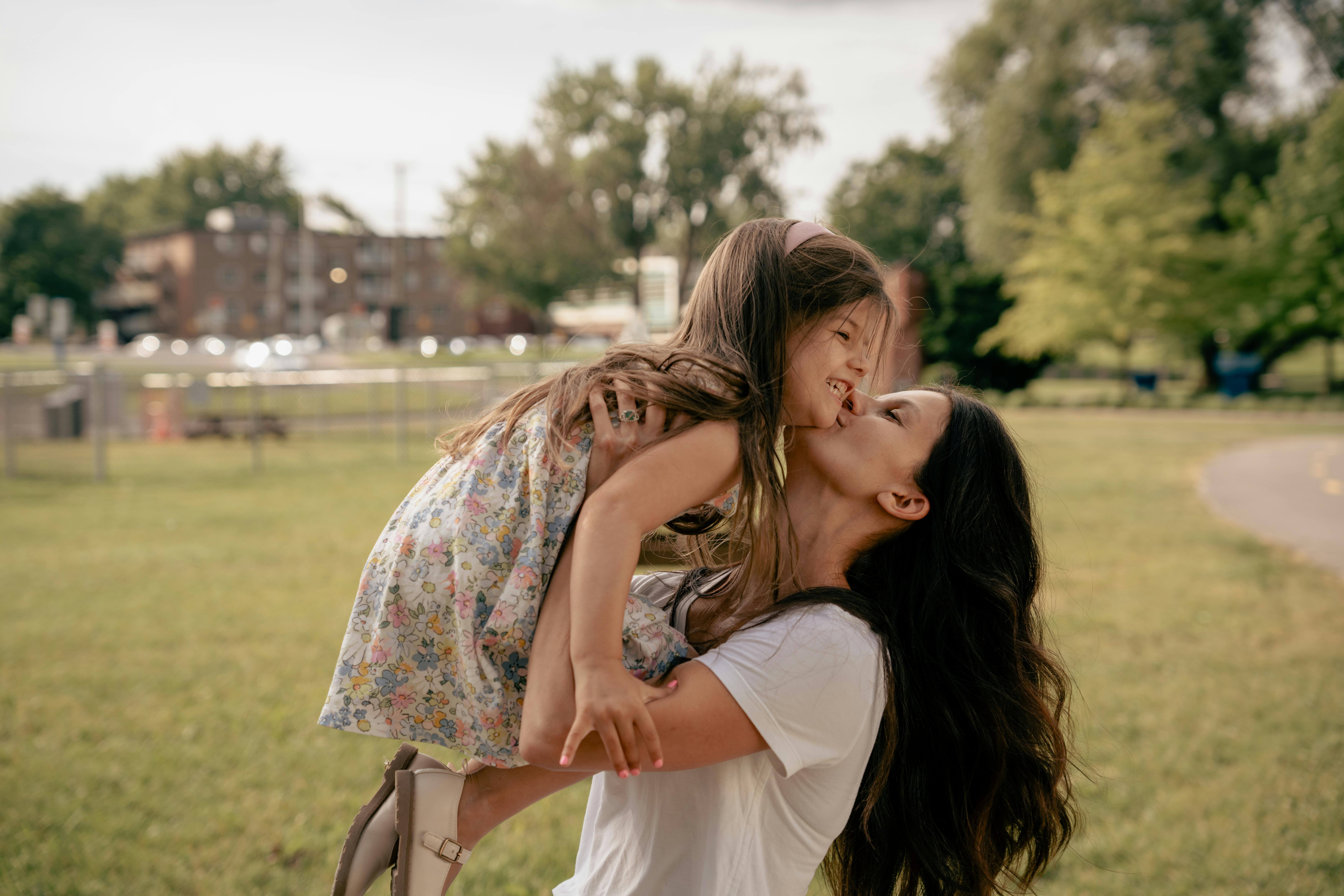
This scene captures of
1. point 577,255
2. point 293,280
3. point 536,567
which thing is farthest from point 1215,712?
point 293,280

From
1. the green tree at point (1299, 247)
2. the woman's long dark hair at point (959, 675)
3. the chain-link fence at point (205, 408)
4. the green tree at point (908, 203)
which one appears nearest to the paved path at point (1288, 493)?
the woman's long dark hair at point (959, 675)

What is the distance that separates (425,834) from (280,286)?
269 ft

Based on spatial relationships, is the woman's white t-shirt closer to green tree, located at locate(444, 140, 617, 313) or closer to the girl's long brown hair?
the girl's long brown hair

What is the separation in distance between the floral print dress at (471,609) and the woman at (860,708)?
0.32 feet

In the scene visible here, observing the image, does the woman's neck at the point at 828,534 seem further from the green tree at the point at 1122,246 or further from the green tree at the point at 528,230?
the green tree at the point at 528,230

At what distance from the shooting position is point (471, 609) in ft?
5.38

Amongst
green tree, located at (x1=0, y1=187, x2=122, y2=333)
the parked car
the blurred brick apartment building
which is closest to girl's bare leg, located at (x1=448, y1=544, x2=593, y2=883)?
the parked car

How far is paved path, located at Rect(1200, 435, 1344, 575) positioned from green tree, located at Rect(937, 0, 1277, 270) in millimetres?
20932

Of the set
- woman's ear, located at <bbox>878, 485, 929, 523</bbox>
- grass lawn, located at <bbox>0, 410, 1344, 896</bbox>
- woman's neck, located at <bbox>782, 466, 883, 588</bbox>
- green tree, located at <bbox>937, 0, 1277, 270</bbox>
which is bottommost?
grass lawn, located at <bbox>0, 410, 1344, 896</bbox>

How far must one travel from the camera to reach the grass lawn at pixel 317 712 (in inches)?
144

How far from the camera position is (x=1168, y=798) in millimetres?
4234

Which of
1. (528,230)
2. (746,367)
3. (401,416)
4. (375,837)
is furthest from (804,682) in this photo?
(528,230)

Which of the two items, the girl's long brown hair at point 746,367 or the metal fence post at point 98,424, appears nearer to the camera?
the girl's long brown hair at point 746,367

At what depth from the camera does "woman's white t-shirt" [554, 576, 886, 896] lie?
1.61 metres
